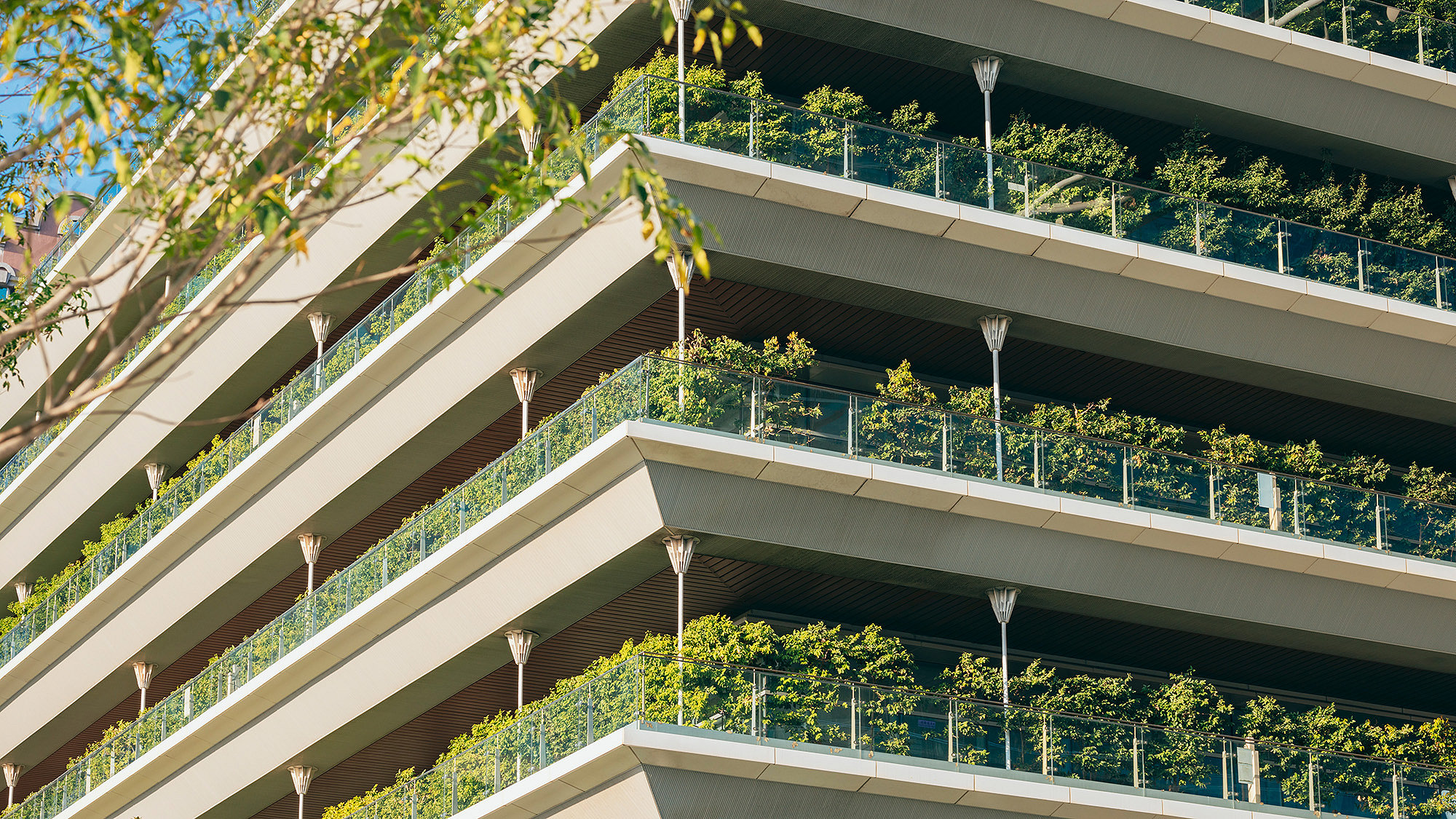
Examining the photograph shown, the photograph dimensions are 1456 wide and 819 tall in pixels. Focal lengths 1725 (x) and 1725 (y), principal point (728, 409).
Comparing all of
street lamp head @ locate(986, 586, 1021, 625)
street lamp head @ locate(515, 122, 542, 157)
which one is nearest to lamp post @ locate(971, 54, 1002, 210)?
street lamp head @ locate(986, 586, 1021, 625)

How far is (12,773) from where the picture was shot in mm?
43281

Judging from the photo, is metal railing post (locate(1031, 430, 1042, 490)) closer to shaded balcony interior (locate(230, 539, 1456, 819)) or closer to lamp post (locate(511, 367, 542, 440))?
shaded balcony interior (locate(230, 539, 1456, 819))

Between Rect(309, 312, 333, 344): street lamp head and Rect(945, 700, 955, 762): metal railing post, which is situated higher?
Rect(309, 312, 333, 344): street lamp head

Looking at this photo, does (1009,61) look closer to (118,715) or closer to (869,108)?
(869,108)

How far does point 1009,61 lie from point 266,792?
18.9 meters

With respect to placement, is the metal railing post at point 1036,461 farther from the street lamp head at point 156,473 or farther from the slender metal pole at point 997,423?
the street lamp head at point 156,473

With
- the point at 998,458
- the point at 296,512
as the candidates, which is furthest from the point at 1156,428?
the point at 296,512

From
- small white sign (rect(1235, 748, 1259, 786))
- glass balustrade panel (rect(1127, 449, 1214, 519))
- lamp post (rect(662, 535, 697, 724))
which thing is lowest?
small white sign (rect(1235, 748, 1259, 786))

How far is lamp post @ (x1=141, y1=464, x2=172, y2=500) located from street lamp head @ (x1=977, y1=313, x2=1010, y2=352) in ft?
70.5

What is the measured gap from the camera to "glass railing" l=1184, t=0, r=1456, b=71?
87.5 feet

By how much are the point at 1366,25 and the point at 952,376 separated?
8.56 m

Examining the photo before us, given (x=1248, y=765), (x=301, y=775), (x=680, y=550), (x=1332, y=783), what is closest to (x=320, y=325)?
(x=301, y=775)

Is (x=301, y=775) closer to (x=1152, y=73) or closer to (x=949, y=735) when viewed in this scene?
(x=949, y=735)

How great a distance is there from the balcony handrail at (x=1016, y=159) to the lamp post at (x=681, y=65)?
12 centimetres
